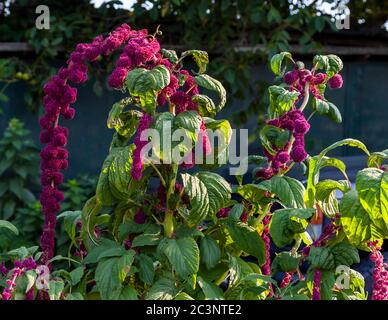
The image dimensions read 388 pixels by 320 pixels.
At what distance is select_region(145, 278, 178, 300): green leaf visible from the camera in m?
1.52

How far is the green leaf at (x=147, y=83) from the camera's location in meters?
1.52

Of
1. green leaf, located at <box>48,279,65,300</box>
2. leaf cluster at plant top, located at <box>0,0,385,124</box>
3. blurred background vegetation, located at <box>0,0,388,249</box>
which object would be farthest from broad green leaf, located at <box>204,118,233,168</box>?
leaf cluster at plant top, located at <box>0,0,385,124</box>

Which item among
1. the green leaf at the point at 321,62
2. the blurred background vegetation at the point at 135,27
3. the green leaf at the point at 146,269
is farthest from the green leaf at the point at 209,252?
the blurred background vegetation at the point at 135,27

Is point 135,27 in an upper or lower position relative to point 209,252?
upper

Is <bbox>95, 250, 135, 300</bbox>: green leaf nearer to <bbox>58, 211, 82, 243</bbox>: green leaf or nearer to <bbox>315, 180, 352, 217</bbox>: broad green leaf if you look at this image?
<bbox>58, 211, 82, 243</bbox>: green leaf

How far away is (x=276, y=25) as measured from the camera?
19.5ft

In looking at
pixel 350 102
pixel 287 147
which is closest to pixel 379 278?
pixel 287 147

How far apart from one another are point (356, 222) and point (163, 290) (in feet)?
1.36

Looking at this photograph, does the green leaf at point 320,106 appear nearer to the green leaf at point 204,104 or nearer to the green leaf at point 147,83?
the green leaf at point 204,104

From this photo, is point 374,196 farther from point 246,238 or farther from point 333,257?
point 246,238

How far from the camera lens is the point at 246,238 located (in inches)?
65.1

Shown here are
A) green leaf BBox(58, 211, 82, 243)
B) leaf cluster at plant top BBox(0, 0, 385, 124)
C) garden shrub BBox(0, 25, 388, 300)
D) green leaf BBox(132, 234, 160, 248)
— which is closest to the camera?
garden shrub BBox(0, 25, 388, 300)

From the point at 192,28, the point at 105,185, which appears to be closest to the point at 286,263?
the point at 105,185

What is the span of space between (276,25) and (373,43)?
1.02 m
